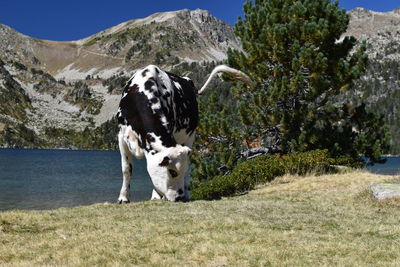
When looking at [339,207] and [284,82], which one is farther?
[284,82]

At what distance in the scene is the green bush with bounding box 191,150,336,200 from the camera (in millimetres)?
20953

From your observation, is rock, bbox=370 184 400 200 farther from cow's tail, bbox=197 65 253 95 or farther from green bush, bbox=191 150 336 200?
green bush, bbox=191 150 336 200

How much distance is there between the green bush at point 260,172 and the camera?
20953 mm

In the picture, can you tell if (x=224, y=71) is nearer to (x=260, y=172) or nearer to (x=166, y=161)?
(x=260, y=172)

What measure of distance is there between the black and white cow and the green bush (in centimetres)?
504

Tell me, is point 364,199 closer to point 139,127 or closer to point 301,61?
point 139,127

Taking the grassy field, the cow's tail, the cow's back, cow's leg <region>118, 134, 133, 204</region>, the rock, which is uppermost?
the cow's tail

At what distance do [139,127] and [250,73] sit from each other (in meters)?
14.9

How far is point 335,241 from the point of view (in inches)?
359

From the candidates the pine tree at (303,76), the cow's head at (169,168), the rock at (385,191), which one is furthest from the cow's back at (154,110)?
the pine tree at (303,76)

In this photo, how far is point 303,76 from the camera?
81.3 ft

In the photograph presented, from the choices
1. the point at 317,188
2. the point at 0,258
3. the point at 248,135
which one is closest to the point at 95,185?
the point at 248,135

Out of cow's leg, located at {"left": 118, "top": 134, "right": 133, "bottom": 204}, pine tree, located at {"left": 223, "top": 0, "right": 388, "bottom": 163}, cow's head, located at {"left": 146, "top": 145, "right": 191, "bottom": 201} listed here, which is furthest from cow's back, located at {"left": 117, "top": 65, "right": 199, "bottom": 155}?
pine tree, located at {"left": 223, "top": 0, "right": 388, "bottom": 163}

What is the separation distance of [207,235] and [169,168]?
3.08 metres
